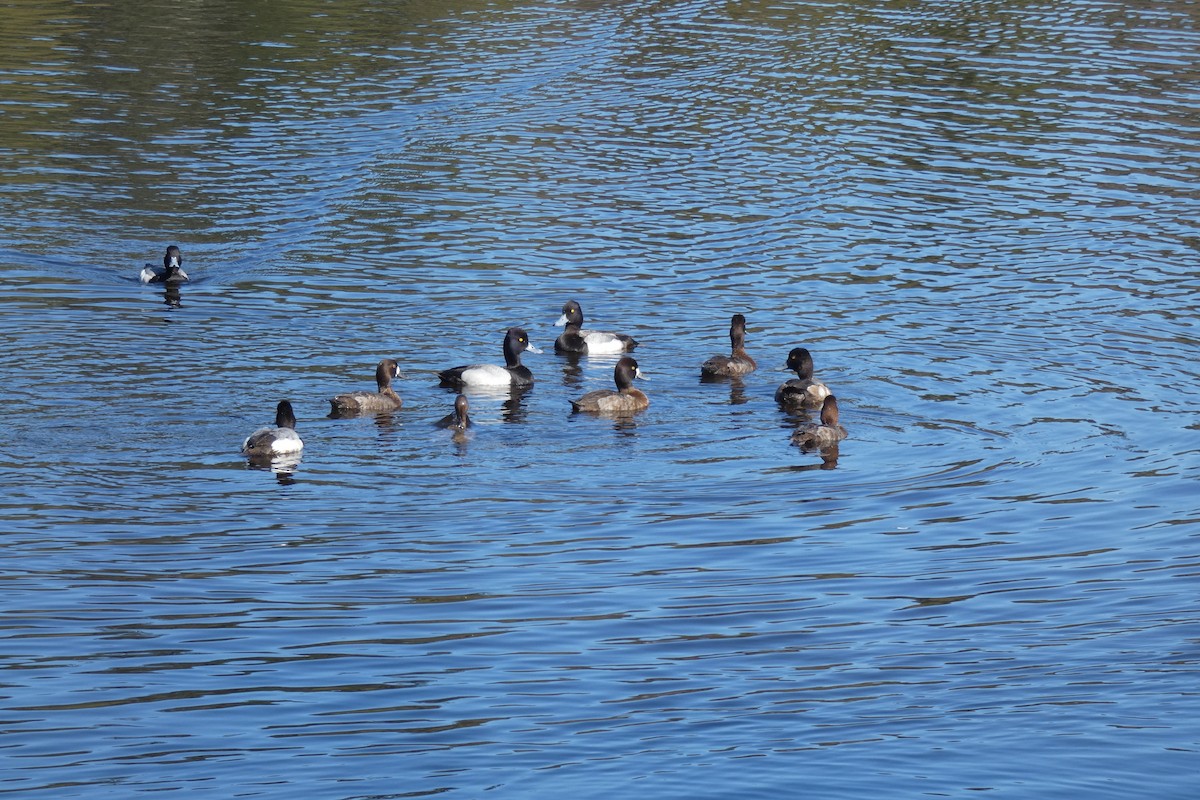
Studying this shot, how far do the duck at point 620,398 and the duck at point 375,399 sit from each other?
222cm

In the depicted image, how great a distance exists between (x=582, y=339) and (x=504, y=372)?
2.42m

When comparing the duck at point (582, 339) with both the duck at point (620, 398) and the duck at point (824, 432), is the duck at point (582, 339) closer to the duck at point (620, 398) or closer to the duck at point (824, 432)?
the duck at point (620, 398)

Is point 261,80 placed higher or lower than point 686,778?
higher

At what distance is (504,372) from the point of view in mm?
21281

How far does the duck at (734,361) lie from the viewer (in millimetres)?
21672

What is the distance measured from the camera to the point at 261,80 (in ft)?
136

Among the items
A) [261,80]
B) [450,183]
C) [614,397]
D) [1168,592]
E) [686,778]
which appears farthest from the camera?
[261,80]

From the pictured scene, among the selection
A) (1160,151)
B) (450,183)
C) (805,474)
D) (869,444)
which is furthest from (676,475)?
(1160,151)

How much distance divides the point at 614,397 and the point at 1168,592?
762 centimetres

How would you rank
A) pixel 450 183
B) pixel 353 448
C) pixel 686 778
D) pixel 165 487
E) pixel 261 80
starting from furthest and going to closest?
pixel 261 80
pixel 450 183
pixel 353 448
pixel 165 487
pixel 686 778

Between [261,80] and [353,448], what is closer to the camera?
[353,448]

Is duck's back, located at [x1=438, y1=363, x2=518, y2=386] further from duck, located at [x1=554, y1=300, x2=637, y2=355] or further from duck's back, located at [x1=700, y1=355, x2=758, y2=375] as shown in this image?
duck's back, located at [x1=700, y1=355, x2=758, y2=375]

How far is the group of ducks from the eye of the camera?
18.4m

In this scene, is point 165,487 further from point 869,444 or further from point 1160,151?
point 1160,151
